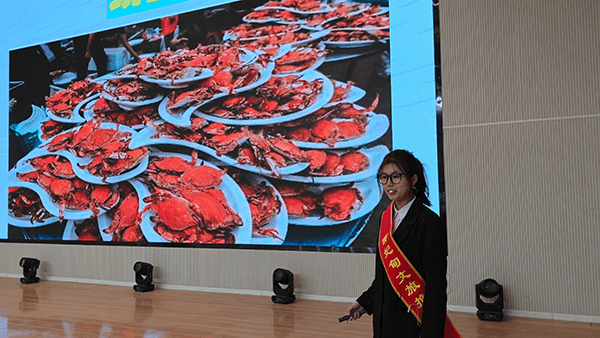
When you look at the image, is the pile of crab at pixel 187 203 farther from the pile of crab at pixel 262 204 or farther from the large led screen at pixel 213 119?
the pile of crab at pixel 262 204

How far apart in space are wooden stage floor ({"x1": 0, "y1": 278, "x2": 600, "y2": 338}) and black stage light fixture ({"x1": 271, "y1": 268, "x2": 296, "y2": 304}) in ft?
0.21

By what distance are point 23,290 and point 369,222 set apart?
3823 millimetres

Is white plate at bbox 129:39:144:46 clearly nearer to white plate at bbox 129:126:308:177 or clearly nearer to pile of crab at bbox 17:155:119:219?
white plate at bbox 129:126:308:177

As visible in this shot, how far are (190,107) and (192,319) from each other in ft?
7.39

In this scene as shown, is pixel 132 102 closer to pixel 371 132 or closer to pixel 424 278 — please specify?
pixel 371 132

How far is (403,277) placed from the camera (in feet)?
5.67

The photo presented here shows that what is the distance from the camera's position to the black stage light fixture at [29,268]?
5.82m

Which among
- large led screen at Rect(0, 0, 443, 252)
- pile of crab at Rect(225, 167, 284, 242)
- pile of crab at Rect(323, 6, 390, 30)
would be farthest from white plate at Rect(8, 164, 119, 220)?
pile of crab at Rect(323, 6, 390, 30)

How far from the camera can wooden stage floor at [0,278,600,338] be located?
→ 3588mm

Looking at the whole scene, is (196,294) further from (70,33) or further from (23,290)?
(70,33)

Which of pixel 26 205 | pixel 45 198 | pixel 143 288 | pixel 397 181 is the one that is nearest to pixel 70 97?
pixel 45 198

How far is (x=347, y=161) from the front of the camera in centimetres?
460

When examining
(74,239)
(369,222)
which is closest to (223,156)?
(369,222)

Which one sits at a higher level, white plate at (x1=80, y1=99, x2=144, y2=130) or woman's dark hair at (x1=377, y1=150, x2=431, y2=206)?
white plate at (x1=80, y1=99, x2=144, y2=130)
